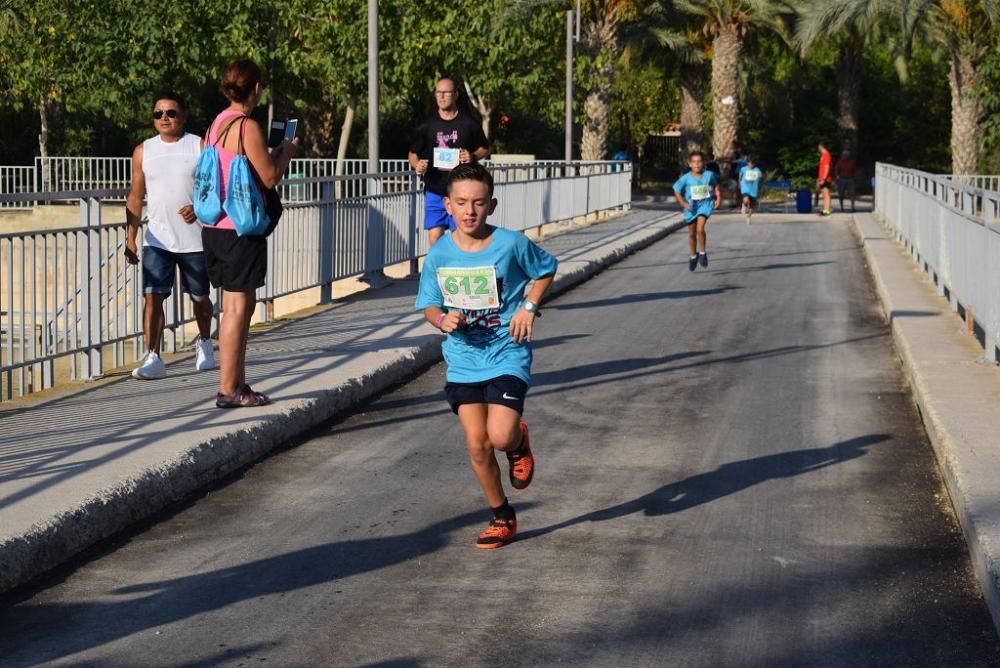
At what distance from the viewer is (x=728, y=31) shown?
150ft

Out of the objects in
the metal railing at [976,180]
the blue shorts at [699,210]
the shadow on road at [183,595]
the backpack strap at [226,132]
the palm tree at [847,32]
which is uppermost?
the palm tree at [847,32]

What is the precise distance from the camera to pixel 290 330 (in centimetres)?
1244

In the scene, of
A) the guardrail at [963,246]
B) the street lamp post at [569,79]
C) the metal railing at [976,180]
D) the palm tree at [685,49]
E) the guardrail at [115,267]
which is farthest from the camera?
the palm tree at [685,49]

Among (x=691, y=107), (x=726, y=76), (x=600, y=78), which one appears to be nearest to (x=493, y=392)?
(x=600, y=78)

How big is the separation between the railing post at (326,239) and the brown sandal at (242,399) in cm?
576

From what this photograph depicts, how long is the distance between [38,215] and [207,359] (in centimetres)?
2393

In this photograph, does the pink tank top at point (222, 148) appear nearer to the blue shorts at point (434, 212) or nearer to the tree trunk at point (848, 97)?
the blue shorts at point (434, 212)

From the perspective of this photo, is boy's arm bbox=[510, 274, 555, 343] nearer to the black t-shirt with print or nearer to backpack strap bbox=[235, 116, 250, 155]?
backpack strap bbox=[235, 116, 250, 155]

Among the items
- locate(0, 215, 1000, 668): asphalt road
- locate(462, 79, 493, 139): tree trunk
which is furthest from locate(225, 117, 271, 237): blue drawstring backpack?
locate(462, 79, 493, 139): tree trunk

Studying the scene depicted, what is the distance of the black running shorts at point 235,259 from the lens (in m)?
8.60

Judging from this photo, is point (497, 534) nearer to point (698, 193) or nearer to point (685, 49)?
point (698, 193)

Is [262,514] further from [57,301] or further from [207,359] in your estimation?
[57,301]

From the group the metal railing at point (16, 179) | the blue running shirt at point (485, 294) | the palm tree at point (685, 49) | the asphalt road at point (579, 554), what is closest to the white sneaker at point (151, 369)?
the asphalt road at point (579, 554)

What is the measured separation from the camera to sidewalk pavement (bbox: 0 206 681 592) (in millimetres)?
6148
